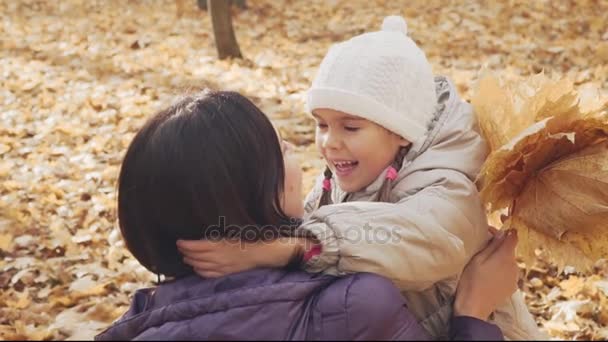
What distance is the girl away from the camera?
1.53 meters

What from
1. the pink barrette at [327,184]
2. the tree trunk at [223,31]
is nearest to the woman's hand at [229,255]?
the pink barrette at [327,184]

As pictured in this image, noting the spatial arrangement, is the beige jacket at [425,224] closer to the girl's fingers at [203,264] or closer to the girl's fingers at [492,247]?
the girl's fingers at [492,247]

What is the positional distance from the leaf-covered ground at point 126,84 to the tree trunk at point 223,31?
0.17 m

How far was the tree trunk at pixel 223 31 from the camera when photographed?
257 inches

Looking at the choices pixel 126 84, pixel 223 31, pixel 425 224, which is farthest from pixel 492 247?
pixel 223 31

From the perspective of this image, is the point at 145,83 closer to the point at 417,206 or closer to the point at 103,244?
the point at 103,244

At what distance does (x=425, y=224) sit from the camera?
1.60m

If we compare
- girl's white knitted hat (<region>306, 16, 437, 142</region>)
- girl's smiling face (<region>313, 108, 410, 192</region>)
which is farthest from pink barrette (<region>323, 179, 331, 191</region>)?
girl's white knitted hat (<region>306, 16, 437, 142</region>)

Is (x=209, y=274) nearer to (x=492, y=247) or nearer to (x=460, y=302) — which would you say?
(x=460, y=302)

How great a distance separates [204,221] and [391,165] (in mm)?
825

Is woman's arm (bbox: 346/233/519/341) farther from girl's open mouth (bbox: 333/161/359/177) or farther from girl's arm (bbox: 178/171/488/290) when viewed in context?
girl's open mouth (bbox: 333/161/359/177)

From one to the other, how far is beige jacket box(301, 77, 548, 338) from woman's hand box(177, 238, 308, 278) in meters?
0.08

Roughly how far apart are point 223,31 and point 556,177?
16.8 ft

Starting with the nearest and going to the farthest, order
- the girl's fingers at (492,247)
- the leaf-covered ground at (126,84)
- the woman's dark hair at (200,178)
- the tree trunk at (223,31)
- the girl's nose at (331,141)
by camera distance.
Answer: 1. the woman's dark hair at (200,178)
2. the girl's fingers at (492,247)
3. the girl's nose at (331,141)
4. the leaf-covered ground at (126,84)
5. the tree trunk at (223,31)
